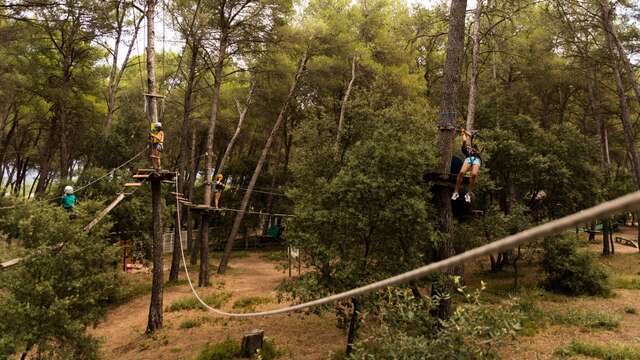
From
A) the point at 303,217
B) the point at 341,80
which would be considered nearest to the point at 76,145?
the point at 341,80

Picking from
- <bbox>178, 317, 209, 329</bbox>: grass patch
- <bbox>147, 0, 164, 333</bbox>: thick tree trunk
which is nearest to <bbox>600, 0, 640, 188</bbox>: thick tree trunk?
<bbox>147, 0, 164, 333</bbox>: thick tree trunk

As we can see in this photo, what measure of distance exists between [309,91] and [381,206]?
47.1 feet

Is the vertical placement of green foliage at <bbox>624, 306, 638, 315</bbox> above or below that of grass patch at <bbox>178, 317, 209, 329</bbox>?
above

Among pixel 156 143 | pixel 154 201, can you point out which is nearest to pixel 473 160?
pixel 156 143

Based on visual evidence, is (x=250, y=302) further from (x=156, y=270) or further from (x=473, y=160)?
(x=473, y=160)

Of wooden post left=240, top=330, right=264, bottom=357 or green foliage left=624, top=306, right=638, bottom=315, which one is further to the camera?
green foliage left=624, top=306, right=638, bottom=315

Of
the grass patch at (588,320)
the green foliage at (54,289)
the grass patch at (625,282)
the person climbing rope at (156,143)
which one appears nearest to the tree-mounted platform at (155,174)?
the person climbing rope at (156,143)

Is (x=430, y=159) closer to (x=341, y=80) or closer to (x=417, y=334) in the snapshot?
(x=417, y=334)

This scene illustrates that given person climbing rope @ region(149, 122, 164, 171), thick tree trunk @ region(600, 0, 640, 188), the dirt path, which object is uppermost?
thick tree trunk @ region(600, 0, 640, 188)

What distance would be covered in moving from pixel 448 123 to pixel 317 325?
276 inches

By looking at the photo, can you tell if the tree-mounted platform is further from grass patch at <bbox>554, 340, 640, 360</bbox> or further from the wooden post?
grass patch at <bbox>554, 340, 640, 360</bbox>

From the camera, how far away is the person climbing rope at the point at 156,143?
10391 millimetres

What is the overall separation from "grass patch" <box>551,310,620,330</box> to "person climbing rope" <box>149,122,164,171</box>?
38.4ft

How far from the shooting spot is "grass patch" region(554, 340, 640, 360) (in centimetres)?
764
